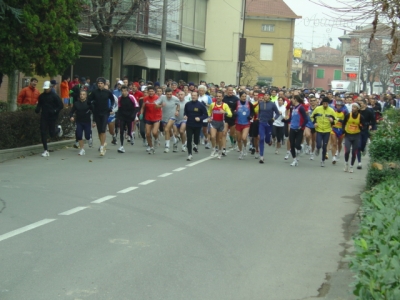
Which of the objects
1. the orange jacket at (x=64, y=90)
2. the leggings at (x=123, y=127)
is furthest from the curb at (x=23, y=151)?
the orange jacket at (x=64, y=90)

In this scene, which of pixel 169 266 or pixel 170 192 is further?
pixel 170 192

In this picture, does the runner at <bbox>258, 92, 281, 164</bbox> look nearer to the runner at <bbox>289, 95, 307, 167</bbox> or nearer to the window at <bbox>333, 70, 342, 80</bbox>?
the runner at <bbox>289, 95, 307, 167</bbox>

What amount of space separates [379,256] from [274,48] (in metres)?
70.3

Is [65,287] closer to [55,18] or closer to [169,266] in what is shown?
[169,266]

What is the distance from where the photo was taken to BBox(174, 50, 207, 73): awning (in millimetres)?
44719

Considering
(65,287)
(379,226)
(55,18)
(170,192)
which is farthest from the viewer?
(55,18)

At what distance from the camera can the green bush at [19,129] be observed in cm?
1680

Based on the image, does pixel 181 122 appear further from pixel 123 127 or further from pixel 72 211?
pixel 72 211

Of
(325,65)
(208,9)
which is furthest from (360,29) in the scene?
(325,65)

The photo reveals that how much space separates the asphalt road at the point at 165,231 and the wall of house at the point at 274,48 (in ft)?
190

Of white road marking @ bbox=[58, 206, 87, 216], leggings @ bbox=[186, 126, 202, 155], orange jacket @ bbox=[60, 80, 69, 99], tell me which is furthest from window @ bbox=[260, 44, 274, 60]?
white road marking @ bbox=[58, 206, 87, 216]

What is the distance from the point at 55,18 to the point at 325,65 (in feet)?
362

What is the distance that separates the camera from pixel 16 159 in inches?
661

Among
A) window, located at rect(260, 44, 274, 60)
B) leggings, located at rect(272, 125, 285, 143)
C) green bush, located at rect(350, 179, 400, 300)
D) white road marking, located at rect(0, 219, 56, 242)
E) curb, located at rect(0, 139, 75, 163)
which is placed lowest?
curb, located at rect(0, 139, 75, 163)
